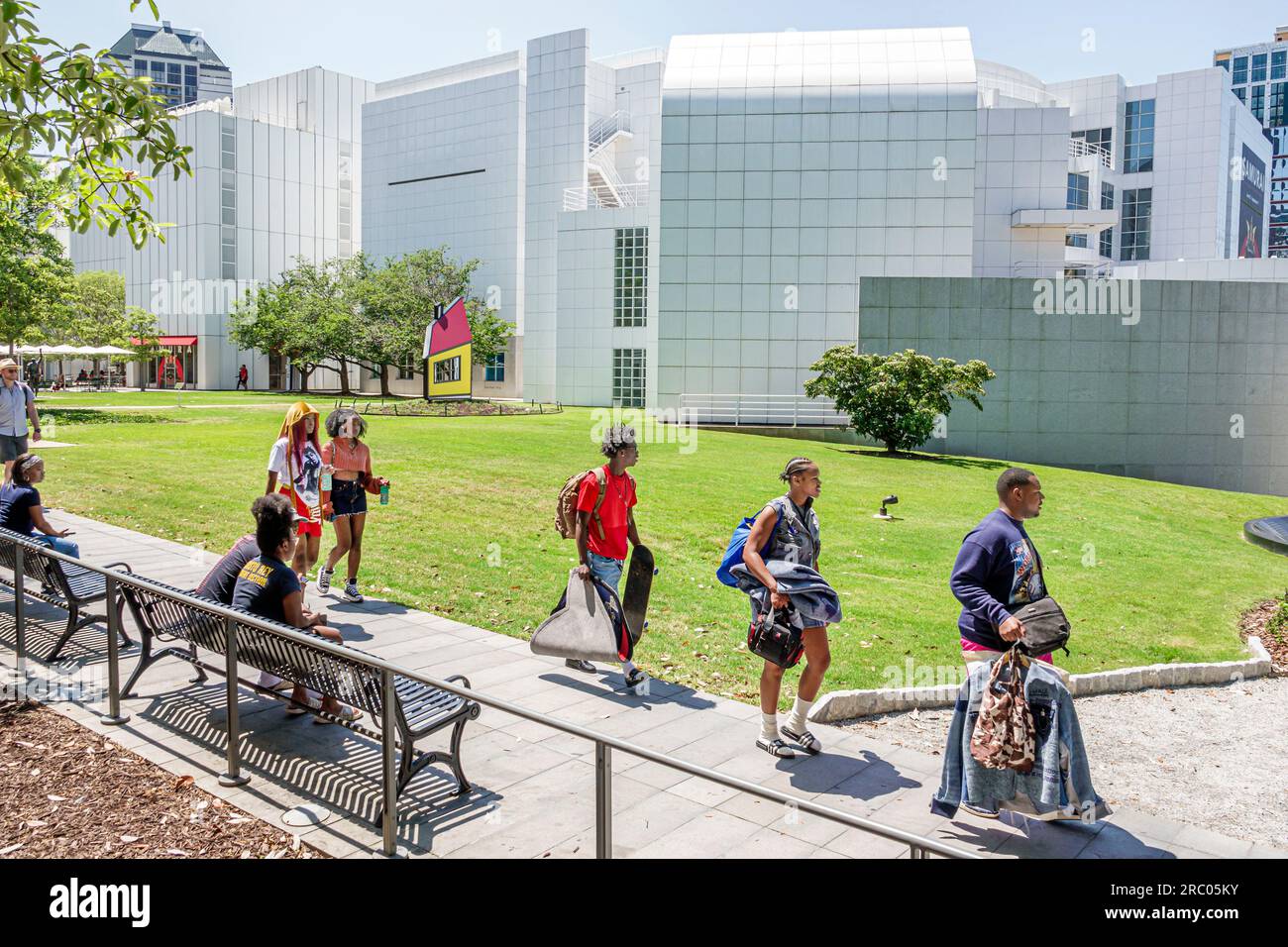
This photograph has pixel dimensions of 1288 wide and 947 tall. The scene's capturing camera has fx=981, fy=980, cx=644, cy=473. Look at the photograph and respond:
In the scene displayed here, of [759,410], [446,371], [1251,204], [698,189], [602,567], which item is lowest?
[602,567]

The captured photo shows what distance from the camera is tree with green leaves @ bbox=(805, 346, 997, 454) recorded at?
29.1 m

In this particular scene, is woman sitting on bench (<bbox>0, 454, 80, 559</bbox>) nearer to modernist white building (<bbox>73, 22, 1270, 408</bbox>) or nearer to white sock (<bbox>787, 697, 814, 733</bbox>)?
white sock (<bbox>787, 697, 814, 733</bbox>)

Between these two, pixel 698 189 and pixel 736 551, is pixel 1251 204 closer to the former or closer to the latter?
pixel 698 189

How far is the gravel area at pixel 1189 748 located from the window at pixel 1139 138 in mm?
78273

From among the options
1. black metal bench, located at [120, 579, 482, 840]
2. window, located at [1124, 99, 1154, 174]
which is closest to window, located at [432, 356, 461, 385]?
black metal bench, located at [120, 579, 482, 840]

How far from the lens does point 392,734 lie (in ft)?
15.8

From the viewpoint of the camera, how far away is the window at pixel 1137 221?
7544 centimetres

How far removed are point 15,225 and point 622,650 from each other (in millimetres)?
30000

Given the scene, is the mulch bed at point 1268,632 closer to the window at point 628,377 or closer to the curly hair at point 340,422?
the curly hair at point 340,422

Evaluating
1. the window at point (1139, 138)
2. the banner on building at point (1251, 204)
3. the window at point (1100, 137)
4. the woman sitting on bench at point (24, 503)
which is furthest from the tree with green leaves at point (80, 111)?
the banner on building at point (1251, 204)

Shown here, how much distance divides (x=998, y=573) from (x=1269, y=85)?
18866cm

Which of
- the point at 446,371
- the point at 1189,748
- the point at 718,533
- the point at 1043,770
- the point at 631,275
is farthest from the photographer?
the point at 631,275

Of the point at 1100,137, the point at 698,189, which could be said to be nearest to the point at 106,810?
the point at 698,189
